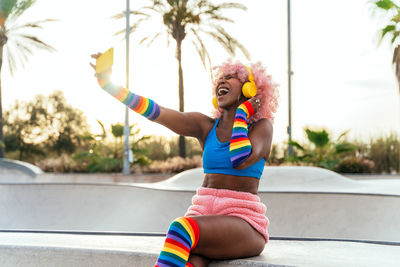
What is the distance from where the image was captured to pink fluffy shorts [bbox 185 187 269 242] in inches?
123

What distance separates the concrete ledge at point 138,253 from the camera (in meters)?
3.12

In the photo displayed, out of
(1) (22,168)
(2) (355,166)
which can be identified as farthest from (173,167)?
(2) (355,166)

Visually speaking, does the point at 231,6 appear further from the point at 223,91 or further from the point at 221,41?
the point at 223,91

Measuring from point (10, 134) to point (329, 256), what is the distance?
1329 inches

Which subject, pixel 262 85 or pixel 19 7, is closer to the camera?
pixel 262 85

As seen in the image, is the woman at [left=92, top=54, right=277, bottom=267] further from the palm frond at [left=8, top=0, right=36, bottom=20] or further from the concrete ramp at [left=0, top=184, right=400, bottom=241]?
the palm frond at [left=8, top=0, right=36, bottom=20]

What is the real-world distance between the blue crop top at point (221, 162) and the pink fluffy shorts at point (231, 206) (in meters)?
0.13

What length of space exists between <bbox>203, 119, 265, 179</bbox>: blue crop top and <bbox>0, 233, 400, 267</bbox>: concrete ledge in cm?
57

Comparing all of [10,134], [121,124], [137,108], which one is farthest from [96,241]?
[10,134]

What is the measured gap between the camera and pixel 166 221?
781 centimetres

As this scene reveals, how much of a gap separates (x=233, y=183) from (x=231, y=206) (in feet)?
0.52

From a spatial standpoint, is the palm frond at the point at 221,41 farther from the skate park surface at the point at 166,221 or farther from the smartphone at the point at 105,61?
the smartphone at the point at 105,61

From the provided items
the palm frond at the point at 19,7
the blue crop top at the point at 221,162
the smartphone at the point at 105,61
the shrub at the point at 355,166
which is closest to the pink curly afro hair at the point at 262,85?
the blue crop top at the point at 221,162

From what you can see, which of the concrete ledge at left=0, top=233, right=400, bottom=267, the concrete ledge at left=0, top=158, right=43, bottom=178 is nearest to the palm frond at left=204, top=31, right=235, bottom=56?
the concrete ledge at left=0, top=158, right=43, bottom=178
